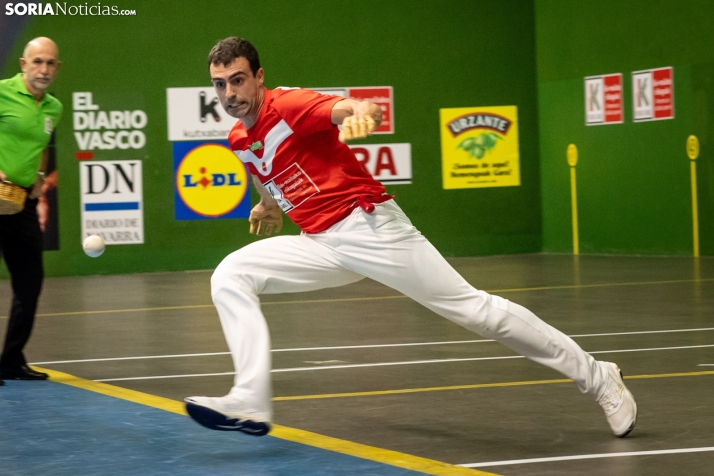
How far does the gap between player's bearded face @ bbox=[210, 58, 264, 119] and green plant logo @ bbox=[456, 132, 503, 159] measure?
12.6 m

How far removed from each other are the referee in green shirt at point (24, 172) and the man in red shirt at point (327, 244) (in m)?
2.28

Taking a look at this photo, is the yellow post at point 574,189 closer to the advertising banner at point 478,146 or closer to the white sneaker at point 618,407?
the advertising banner at point 478,146

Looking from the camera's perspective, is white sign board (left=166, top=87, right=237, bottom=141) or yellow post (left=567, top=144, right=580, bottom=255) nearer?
white sign board (left=166, top=87, right=237, bottom=141)

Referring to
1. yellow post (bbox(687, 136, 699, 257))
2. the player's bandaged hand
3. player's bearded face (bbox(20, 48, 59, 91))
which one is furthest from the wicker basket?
yellow post (bbox(687, 136, 699, 257))

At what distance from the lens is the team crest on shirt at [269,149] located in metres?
5.56

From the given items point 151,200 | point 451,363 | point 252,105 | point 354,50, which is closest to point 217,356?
point 451,363

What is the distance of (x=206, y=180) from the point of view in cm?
1684

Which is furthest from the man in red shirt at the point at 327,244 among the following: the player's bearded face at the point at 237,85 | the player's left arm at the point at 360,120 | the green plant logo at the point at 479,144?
the green plant logo at the point at 479,144

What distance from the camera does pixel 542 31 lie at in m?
18.3

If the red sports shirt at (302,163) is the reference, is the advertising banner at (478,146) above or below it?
above

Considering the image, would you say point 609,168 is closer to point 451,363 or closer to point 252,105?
point 451,363

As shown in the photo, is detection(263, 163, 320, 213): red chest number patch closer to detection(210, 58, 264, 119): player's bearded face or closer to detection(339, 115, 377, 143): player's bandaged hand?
detection(210, 58, 264, 119): player's bearded face

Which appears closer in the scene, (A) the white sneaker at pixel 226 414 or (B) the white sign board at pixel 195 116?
(A) the white sneaker at pixel 226 414

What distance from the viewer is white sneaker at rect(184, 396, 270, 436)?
518cm
